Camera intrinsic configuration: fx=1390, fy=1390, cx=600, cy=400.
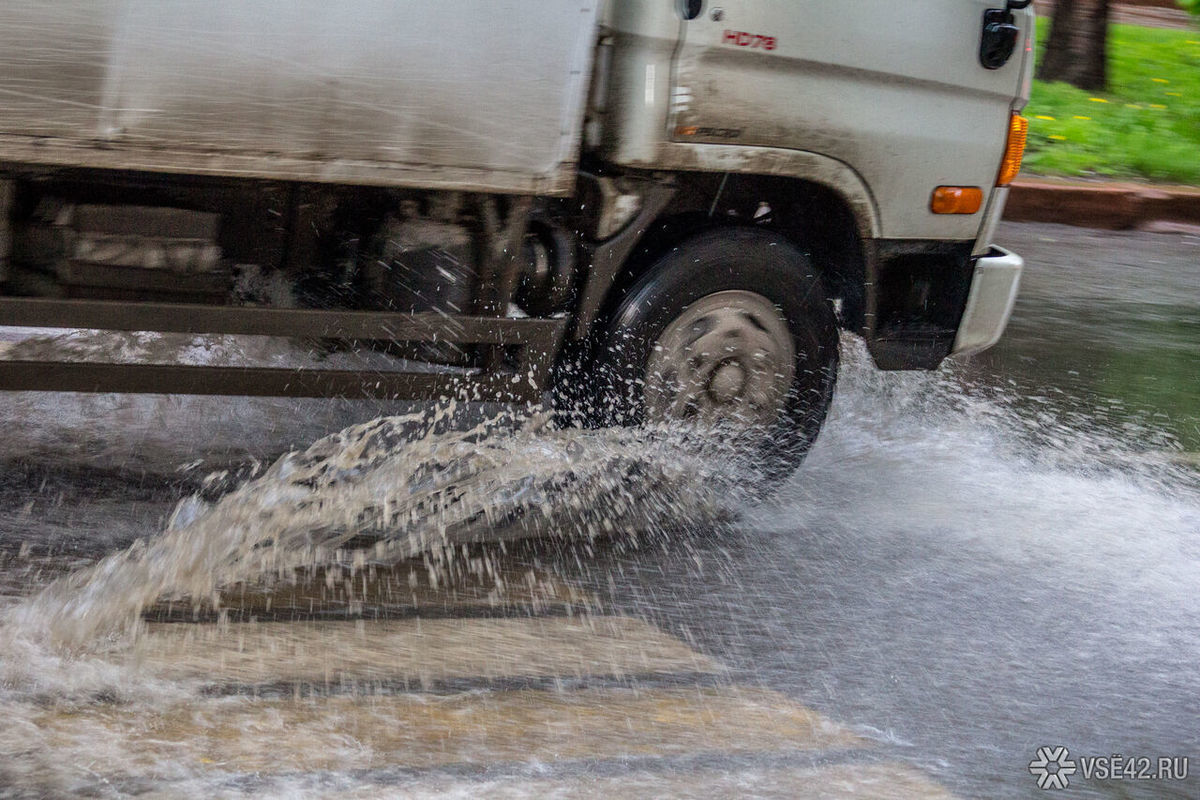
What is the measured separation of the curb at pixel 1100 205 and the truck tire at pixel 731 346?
22.4 ft

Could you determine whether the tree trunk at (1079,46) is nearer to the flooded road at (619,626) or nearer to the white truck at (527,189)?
the flooded road at (619,626)

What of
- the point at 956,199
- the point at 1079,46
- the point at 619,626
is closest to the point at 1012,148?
the point at 956,199

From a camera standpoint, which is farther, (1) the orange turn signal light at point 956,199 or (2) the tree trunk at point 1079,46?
(2) the tree trunk at point 1079,46

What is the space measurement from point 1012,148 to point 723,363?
1241 millimetres

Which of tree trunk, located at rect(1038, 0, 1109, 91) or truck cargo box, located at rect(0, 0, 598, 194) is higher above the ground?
tree trunk, located at rect(1038, 0, 1109, 91)

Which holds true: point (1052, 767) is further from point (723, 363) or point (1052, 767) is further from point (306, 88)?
point (306, 88)

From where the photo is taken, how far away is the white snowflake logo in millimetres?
3035

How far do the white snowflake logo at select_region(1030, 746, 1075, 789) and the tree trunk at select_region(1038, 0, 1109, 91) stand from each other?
12.4 m

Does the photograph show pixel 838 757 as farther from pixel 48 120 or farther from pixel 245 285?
pixel 48 120

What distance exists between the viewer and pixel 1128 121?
1329 centimetres

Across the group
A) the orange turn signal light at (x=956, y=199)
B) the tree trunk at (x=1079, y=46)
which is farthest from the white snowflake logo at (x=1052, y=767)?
the tree trunk at (x=1079, y=46)

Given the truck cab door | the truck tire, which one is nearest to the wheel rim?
the truck tire

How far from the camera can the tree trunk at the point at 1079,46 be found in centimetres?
1415

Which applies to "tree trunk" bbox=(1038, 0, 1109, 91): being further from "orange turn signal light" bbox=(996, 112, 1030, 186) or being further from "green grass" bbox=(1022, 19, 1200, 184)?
"orange turn signal light" bbox=(996, 112, 1030, 186)
